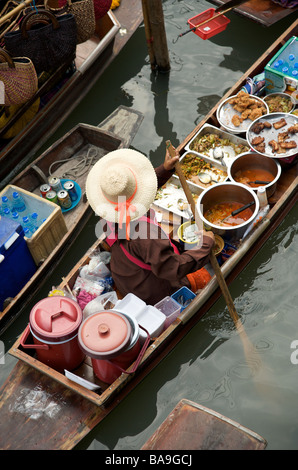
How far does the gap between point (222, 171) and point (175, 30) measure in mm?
3576

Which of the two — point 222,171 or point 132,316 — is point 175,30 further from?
point 132,316

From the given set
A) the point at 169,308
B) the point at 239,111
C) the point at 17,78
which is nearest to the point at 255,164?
the point at 239,111

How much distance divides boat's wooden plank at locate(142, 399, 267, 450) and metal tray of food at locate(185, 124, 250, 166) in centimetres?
284

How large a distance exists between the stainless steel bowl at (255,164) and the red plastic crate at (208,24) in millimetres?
2076

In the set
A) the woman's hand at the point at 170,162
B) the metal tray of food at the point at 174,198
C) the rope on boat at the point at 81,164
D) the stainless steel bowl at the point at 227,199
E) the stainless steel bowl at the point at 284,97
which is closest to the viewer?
the woman's hand at the point at 170,162

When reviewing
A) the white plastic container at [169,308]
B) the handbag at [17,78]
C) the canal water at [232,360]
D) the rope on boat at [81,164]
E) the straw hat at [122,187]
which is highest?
the handbag at [17,78]

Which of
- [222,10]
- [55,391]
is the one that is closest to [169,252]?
[55,391]

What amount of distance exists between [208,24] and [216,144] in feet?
6.48

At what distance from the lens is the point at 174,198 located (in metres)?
5.50

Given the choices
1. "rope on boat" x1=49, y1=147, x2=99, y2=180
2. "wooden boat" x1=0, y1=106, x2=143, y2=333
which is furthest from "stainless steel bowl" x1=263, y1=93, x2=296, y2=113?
"rope on boat" x1=49, y1=147, x2=99, y2=180

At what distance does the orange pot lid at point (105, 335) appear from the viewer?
399cm

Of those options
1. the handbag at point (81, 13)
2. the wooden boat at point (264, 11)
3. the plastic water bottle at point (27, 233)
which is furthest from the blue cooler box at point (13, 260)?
the wooden boat at point (264, 11)

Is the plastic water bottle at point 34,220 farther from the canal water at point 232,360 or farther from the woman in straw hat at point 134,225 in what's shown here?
the woman in straw hat at point 134,225

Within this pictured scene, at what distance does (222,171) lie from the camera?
18.6 ft
